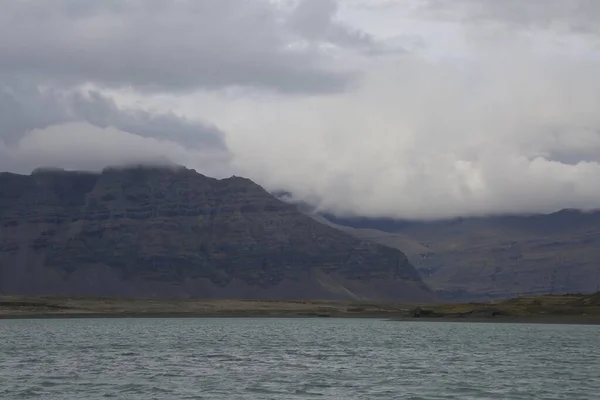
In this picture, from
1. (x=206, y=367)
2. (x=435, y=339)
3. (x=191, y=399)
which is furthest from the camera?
(x=435, y=339)

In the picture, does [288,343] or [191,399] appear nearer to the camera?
[191,399]

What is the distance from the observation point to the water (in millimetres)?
→ 81500

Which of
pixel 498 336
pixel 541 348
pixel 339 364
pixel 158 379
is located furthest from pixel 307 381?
pixel 498 336

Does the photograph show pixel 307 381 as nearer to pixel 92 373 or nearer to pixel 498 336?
pixel 92 373

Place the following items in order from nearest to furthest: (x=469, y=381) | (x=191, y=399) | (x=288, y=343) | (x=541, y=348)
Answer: (x=191, y=399) < (x=469, y=381) < (x=541, y=348) < (x=288, y=343)

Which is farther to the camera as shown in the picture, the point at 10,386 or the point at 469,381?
the point at 469,381

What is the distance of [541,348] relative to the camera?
14225 cm

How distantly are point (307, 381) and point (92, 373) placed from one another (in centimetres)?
2320

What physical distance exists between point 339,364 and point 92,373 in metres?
29.4

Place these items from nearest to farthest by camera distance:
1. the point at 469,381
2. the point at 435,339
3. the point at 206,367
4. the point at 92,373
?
1. the point at 469,381
2. the point at 92,373
3. the point at 206,367
4. the point at 435,339

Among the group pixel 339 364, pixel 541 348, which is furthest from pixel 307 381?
pixel 541 348

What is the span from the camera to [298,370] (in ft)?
336

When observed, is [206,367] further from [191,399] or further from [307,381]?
[191,399]

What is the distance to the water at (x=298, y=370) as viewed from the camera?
81500 mm
